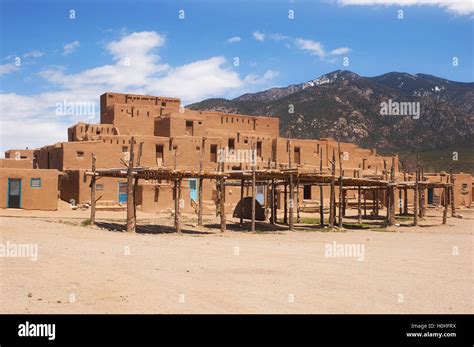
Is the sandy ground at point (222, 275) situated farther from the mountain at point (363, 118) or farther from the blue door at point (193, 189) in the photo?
the mountain at point (363, 118)

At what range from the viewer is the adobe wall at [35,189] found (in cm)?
2784

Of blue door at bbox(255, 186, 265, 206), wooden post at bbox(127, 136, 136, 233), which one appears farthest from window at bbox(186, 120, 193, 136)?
wooden post at bbox(127, 136, 136, 233)

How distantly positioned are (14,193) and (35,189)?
104 centimetres

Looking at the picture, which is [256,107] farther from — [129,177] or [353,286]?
[353,286]

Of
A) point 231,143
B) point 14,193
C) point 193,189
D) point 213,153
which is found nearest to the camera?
point 14,193

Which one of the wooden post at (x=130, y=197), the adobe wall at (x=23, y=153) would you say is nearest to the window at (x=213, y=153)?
the adobe wall at (x=23, y=153)

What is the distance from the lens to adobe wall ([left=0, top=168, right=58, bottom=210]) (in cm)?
2784

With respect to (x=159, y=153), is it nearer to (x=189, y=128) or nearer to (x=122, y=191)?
(x=189, y=128)

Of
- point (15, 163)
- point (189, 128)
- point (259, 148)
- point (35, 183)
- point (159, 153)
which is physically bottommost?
point (35, 183)

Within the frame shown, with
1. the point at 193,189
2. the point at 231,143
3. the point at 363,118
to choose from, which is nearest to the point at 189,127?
the point at 231,143

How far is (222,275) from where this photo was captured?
38.0 ft

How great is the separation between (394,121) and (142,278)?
327 ft

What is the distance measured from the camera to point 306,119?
100500mm
